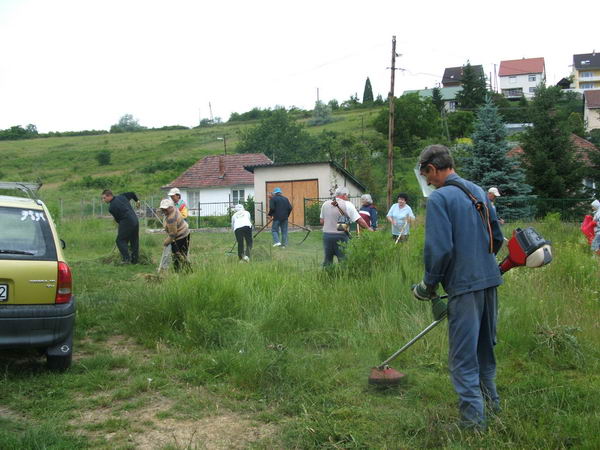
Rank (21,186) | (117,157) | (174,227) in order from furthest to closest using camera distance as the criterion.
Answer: (117,157)
(174,227)
(21,186)

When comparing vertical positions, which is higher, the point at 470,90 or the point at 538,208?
the point at 470,90

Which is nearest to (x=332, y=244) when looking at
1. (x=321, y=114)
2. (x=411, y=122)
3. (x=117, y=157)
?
(x=411, y=122)

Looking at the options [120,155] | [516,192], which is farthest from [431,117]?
[120,155]

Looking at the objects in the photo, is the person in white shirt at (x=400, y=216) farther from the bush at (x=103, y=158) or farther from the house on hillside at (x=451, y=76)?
the house on hillside at (x=451, y=76)

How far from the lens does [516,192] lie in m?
26.4

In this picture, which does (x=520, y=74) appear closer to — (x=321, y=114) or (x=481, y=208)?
(x=321, y=114)

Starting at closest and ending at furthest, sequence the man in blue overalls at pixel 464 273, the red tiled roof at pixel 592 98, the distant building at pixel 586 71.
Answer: the man in blue overalls at pixel 464 273 < the red tiled roof at pixel 592 98 < the distant building at pixel 586 71

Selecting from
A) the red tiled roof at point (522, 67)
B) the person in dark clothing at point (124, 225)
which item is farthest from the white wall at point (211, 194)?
the red tiled roof at point (522, 67)

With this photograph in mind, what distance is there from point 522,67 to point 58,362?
114296 millimetres

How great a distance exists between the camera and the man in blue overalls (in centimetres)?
405

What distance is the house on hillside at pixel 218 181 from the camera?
45.4m

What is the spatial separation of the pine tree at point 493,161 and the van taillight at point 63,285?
22.9 meters

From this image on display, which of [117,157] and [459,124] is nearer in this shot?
[459,124]

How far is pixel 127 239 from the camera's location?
13.6 m
